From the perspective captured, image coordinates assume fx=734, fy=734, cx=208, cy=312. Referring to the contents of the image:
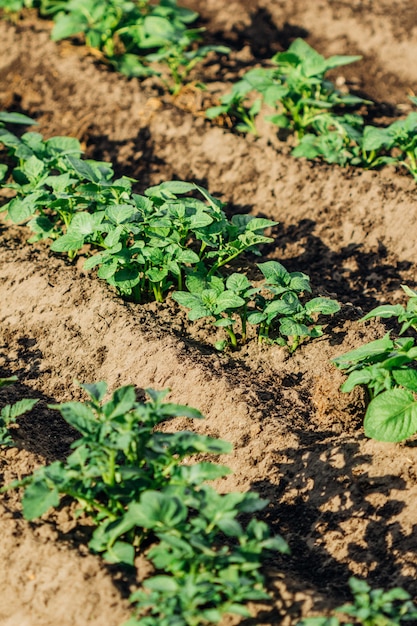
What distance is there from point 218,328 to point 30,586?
4.97ft

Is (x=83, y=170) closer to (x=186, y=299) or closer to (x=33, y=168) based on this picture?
(x=33, y=168)

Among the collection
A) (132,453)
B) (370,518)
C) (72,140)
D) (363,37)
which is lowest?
(370,518)

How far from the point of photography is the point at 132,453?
2463 mm

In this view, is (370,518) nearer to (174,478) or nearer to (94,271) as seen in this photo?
(174,478)

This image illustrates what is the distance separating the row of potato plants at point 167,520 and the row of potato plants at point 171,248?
0.92 m

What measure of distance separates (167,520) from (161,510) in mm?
35

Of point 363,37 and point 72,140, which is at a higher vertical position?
point 363,37

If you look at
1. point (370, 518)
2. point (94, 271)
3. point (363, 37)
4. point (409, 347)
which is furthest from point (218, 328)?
point (363, 37)

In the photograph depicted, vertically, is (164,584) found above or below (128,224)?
below

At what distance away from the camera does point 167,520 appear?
223 centimetres

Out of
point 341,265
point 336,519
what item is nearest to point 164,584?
point 336,519

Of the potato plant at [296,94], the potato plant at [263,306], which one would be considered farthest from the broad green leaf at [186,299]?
the potato plant at [296,94]

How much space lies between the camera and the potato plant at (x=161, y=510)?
2.16 m

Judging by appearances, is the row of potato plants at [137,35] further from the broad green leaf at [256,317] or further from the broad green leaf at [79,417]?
the broad green leaf at [79,417]
